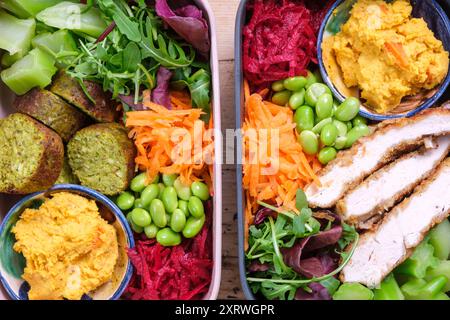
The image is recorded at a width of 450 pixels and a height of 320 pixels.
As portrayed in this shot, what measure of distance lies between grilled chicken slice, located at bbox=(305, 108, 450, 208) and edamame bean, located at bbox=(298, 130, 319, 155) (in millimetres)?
104

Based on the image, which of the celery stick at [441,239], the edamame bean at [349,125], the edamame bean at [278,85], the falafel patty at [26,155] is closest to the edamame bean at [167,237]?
the falafel patty at [26,155]

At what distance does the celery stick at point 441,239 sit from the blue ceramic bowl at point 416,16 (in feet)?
1.68

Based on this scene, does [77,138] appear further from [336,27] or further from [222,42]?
[336,27]

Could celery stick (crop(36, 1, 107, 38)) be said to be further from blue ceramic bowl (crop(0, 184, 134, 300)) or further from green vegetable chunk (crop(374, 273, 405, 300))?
green vegetable chunk (crop(374, 273, 405, 300))

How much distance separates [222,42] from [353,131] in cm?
76

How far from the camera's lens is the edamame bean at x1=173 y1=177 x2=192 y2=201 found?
92.7 inches

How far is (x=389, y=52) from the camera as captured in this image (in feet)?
7.63

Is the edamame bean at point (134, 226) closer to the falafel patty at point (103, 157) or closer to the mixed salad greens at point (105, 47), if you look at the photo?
the falafel patty at point (103, 157)

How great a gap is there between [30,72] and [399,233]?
168 centimetres

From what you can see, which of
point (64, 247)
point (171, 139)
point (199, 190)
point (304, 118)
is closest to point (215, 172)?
point (199, 190)


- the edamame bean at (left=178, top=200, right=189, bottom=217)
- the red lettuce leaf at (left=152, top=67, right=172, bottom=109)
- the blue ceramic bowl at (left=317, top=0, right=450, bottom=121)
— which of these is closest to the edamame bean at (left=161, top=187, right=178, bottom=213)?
the edamame bean at (left=178, top=200, right=189, bottom=217)

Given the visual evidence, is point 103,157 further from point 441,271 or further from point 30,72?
point 441,271

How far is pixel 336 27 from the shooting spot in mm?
2488

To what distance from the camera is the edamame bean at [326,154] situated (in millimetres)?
2387
